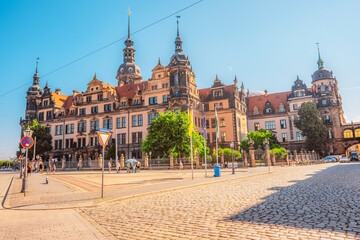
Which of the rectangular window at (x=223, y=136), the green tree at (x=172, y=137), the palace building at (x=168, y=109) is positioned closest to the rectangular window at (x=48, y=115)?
the palace building at (x=168, y=109)

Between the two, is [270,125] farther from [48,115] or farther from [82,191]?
[82,191]

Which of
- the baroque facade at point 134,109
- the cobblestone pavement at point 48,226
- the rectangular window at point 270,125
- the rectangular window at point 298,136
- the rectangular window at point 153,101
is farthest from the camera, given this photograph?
the rectangular window at point 270,125

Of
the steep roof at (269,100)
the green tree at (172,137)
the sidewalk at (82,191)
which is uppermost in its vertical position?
the steep roof at (269,100)

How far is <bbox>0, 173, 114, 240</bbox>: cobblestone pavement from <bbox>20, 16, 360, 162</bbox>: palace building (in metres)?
41.1

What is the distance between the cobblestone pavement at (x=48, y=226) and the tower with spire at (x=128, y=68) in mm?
77169

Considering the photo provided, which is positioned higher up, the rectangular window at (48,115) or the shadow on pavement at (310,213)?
the rectangular window at (48,115)

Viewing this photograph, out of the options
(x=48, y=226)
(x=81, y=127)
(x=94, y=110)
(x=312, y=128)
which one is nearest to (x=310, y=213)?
(x=48, y=226)

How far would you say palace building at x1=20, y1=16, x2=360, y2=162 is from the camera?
5494 centimetres

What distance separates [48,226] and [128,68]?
8176 cm

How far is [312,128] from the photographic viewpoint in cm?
6009

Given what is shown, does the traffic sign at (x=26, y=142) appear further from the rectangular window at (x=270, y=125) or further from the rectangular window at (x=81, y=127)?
the rectangular window at (x=270, y=125)

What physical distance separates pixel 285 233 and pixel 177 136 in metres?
37.5

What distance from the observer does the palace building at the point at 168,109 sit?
5494 cm

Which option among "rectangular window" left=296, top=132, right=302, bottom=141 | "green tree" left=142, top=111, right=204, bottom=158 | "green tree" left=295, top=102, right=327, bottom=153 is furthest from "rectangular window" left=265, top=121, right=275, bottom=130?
"green tree" left=142, top=111, right=204, bottom=158
